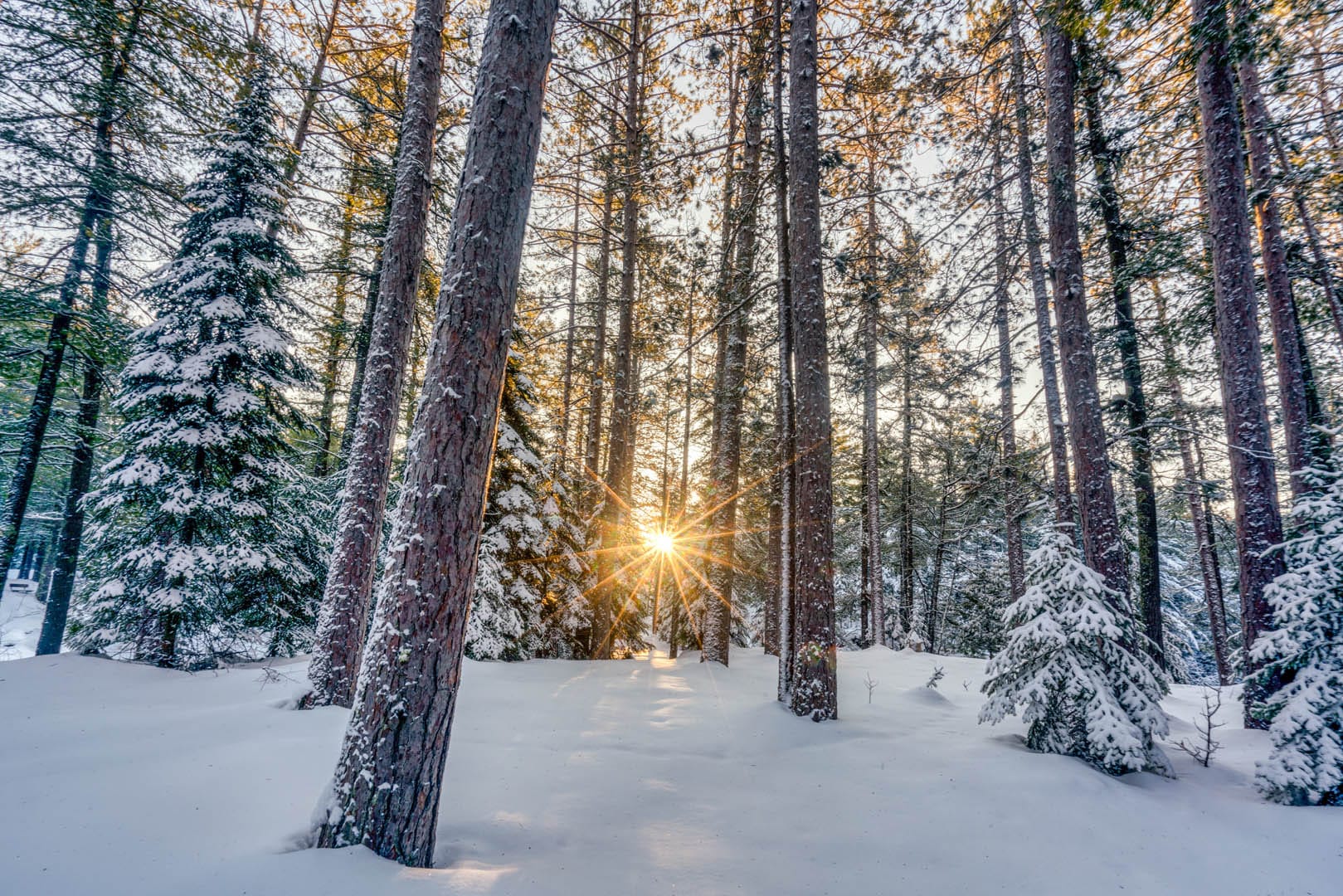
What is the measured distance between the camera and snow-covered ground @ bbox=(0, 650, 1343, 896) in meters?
2.60

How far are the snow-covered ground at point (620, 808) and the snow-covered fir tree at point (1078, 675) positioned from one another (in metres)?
0.33

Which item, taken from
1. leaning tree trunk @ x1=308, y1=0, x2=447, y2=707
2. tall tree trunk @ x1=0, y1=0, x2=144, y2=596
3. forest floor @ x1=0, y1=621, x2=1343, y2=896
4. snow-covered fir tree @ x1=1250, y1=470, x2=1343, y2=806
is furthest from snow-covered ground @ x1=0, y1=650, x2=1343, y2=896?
tall tree trunk @ x1=0, y1=0, x2=144, y2=596

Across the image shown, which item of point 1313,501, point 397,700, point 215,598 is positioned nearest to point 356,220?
point 215,598

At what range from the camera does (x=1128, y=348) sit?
30.7 feet

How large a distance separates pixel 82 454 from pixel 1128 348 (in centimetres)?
2012

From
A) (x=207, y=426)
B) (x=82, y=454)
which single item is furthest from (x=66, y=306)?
(x=207, y=426)

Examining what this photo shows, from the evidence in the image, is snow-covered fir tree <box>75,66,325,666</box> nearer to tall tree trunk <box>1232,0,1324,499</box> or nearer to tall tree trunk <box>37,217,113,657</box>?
tall tree trunk <box>37,217,113,657</box>

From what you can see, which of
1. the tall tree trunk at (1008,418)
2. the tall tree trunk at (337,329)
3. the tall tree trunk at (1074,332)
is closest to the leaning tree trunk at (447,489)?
the tall tree trunk at (337,329)

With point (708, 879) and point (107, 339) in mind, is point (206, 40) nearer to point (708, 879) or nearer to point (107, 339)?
point (107, 339)

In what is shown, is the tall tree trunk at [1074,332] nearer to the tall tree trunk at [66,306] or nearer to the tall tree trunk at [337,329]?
the tall tree trunk at [337,329]

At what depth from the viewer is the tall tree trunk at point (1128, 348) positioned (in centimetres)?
817

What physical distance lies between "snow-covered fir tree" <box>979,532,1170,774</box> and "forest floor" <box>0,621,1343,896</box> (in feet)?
1.00

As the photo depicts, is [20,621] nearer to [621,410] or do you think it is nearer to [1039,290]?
[621,410]

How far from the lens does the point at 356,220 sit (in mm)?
11023
